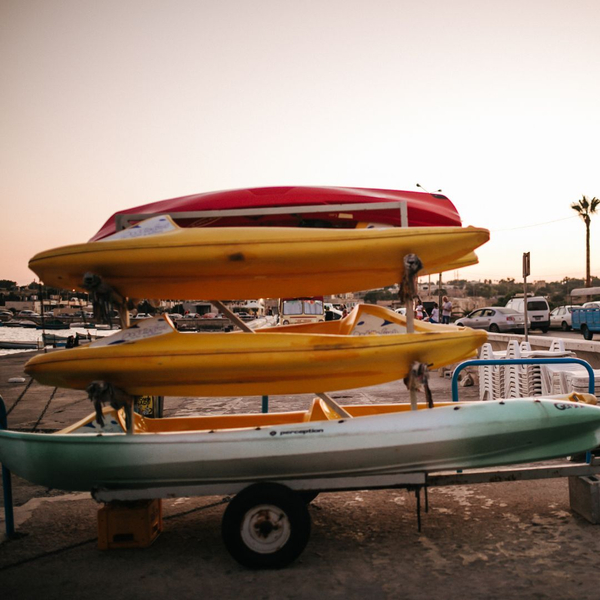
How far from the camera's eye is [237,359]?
3.57 meters

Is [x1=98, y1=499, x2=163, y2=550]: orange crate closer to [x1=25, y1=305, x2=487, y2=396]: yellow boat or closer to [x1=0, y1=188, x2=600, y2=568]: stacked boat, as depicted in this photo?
[x1=0, y1=188, x2=600, y2=568]: stacked boat

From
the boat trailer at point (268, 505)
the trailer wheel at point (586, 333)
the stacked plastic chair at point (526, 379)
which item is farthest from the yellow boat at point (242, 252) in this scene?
the trailer wheel at point (586, 333)

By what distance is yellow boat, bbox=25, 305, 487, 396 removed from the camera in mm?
3580

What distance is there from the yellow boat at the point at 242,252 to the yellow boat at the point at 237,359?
43 cm

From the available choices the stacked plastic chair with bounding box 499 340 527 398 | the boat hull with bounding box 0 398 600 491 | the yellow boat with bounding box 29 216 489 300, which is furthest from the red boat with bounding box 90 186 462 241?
the stacked plastic chair with bounding box 499 340 527 398

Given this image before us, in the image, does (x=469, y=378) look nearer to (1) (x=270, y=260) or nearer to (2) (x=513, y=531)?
(2) (x=513, y=531)

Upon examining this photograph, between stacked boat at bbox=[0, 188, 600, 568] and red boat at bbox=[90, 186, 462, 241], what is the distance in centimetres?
43

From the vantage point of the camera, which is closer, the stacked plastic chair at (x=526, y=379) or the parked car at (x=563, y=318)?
the stacked plastic chair at (x=526, y=379)

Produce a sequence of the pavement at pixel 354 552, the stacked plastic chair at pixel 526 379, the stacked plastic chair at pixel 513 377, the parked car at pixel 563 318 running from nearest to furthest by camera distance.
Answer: the pavement at pixel 354 552, the stacked plastic chair at pixel 526 379, the stacked plastic chair at pixel 513 377, the parked car at pixel 563 318

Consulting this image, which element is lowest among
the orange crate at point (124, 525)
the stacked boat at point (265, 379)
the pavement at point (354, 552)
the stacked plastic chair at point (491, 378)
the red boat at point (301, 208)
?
the pavement at point (354, 552)

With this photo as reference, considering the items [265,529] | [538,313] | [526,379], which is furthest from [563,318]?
[265,529]

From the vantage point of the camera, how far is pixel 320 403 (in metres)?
4.88

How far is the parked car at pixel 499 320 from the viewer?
2867 centimetres

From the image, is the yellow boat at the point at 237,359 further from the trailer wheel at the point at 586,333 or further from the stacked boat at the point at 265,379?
the trailer wheel at the point at 586,333
